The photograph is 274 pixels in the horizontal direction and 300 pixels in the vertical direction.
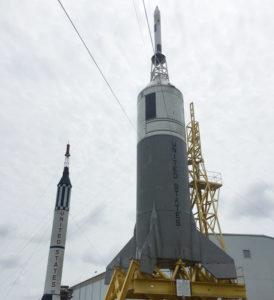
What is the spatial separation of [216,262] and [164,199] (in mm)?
3292

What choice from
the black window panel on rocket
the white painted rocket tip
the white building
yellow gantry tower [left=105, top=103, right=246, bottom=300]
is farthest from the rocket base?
the white building

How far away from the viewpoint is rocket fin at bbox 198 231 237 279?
1215cm

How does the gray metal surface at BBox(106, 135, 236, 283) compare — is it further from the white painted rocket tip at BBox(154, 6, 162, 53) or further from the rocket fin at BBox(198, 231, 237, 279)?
the white painted rocket tip at BBox(154, 6, 162, 53)

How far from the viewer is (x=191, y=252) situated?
12.6m

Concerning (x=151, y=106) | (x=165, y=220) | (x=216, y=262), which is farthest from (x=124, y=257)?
(x=151, y=106)

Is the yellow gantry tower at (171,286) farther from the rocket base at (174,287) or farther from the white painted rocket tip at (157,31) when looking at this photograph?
the white painted rocket tip at (157,31)

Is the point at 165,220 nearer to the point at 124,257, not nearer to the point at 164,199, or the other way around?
the point at 164,199

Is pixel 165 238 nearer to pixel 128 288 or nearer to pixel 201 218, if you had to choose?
pixel 128 288

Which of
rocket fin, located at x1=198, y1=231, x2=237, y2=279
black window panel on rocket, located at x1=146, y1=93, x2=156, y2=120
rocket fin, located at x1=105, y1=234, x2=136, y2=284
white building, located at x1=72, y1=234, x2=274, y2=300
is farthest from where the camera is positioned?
white building, located at x1=72, y1=234, x2=274, y2=300

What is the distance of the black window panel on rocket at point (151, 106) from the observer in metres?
15.2

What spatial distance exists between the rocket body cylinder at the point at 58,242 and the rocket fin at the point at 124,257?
423 inches

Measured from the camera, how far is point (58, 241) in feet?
82.2

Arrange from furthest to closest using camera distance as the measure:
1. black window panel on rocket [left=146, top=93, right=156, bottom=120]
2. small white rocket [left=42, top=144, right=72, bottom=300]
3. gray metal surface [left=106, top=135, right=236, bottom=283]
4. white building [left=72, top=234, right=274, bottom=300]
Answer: white building [left=72, top=234, right=274, bottom=300] → small white rocket [left=42, top=144, right=72, bottom=300] → black window panel on rocket [left=146, top=93, right=156, bottom=120] → gray metal surface [left=106, top=135, right=236, bottom=283]

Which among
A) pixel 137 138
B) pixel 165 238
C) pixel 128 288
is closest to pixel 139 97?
pixel 137 138
